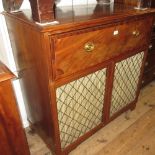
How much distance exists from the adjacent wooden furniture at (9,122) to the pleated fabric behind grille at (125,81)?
729 mm

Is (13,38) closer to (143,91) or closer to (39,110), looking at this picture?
(39,110)

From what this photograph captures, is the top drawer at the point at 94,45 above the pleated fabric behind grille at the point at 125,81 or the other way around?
above

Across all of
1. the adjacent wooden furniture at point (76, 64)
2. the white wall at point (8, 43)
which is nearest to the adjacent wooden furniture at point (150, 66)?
the adjacent wooden furniture at point (76, 64)

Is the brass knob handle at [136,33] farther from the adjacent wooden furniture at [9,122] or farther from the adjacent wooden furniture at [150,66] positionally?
the adjacent wooden furniture at [9,122]

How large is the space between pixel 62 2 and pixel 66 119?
0.79m

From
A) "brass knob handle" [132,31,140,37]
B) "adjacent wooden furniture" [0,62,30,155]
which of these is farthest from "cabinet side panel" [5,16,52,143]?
"brass knob handle" [132,31,140,37]

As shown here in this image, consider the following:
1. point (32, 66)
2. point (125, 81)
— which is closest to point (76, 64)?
point (32, 66)

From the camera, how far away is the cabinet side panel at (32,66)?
2.81 feet

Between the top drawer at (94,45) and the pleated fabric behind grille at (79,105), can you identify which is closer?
the top drawer at (94,45)

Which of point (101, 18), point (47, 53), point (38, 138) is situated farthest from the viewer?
point (38, 138)

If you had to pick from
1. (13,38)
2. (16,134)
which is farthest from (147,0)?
(16,134)

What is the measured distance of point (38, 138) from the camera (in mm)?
1477

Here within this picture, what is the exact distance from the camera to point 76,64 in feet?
3.14

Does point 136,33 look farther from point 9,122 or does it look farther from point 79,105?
point 9,122
